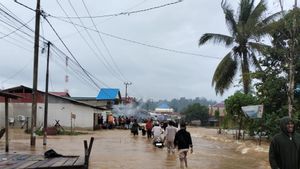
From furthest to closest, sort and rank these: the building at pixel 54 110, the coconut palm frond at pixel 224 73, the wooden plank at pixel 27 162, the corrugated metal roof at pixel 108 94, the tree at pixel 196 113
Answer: the tree at pixel 196 113 → the corrugated metal roof at pixel 108 94 → the building at pixel 54 110 → the coconut palm frond at pixel 224 73 → the wooden plank at pixel 27 162

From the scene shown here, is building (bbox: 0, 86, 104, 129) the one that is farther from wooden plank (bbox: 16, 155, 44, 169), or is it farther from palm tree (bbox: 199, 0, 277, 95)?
wooden plank (bbox: 16, 155, 44, 169)

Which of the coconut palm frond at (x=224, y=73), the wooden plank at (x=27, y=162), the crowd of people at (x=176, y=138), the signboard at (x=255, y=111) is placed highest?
the coconut palm frond at (x=224, y=73)

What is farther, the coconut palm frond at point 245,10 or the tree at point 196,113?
the tree at point 196,113

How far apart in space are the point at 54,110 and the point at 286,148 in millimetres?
45656

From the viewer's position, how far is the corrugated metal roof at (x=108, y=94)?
250 ft

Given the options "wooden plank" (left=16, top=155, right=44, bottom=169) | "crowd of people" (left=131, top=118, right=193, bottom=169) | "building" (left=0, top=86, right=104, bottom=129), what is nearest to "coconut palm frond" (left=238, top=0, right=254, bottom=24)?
"crowd of people" (left=131, top=118, right=193, bottom=169)

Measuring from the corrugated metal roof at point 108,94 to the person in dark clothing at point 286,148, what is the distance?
68.5m

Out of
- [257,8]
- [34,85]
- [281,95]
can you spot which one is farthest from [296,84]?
[34,85]

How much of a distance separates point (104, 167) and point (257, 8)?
27.3 metres

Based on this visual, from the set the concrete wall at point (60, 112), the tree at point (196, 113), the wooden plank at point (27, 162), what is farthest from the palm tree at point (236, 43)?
the tree at point (196, 113)

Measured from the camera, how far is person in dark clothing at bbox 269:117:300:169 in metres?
7.59

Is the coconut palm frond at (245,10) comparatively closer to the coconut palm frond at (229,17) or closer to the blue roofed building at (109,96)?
the coconut palm frond at (229,17)

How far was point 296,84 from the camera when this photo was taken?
32.3 metres

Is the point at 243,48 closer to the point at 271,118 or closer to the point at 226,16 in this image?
the point at 226,16
